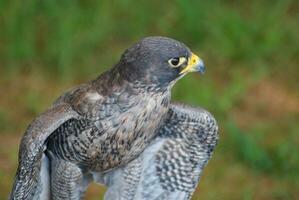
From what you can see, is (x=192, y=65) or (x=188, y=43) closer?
(x=192, y=65)

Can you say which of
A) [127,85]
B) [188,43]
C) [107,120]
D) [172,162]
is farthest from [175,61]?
[188,43]

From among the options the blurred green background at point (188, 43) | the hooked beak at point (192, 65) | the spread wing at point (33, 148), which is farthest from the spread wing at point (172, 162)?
the blurred green background at point (188, 43)

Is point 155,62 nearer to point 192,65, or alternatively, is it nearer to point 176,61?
point 176,61

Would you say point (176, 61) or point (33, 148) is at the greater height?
point (176, 61)

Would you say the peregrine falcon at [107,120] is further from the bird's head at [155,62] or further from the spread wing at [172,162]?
the spread wing at [172,162]

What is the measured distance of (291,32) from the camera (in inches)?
331

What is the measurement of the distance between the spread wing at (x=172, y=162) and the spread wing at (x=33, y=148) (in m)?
0.51

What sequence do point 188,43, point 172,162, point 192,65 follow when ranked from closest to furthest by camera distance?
point 192,65
point 172,162
point 188,43

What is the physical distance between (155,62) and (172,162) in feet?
2.50

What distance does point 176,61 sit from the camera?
4.48 metres

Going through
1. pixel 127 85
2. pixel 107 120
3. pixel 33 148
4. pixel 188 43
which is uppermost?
pixel 188 43

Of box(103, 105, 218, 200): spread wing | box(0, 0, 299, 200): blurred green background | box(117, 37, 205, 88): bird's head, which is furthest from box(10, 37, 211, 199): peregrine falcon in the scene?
box(0, 0, 299, 200): blurred green background

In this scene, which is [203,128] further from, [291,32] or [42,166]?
[291,32]

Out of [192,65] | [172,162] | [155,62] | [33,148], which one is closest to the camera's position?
[33,148]
